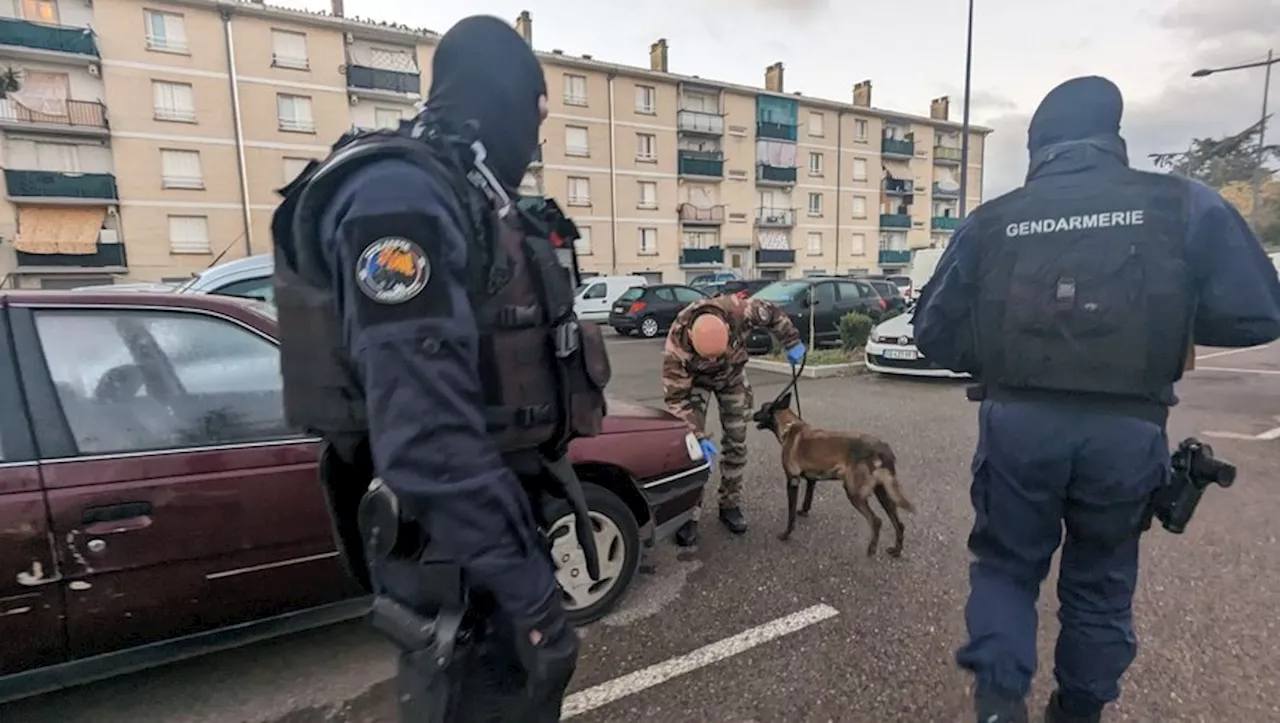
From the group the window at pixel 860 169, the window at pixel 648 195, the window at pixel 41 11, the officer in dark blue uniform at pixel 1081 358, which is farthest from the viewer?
the window at pixel 860 169

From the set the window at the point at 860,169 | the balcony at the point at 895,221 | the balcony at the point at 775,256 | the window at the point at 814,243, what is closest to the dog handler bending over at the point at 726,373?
the balcony at the point at 775,256

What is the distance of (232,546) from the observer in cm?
234

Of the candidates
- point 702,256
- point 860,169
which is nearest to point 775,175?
point 702,256

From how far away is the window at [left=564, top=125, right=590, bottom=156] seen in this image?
106 feet

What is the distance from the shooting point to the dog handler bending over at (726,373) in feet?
13.1

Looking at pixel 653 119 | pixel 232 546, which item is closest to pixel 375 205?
pixel 232 546

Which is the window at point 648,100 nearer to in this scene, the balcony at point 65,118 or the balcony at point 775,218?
the balcony at point 775,218

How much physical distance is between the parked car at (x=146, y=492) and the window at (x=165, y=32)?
29295mm

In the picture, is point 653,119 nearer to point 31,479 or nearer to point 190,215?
point 190,215

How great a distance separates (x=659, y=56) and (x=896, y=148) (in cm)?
1820

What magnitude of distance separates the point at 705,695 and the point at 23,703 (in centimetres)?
257

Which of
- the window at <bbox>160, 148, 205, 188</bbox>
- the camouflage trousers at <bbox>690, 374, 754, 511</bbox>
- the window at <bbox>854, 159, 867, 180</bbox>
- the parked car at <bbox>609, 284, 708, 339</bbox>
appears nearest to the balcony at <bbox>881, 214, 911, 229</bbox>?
the window at <bbox>854, 159, 867, 180</bbox>

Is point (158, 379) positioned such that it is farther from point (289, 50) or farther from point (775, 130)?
point (775, 130)

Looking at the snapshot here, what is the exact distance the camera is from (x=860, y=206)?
43.1 metres
